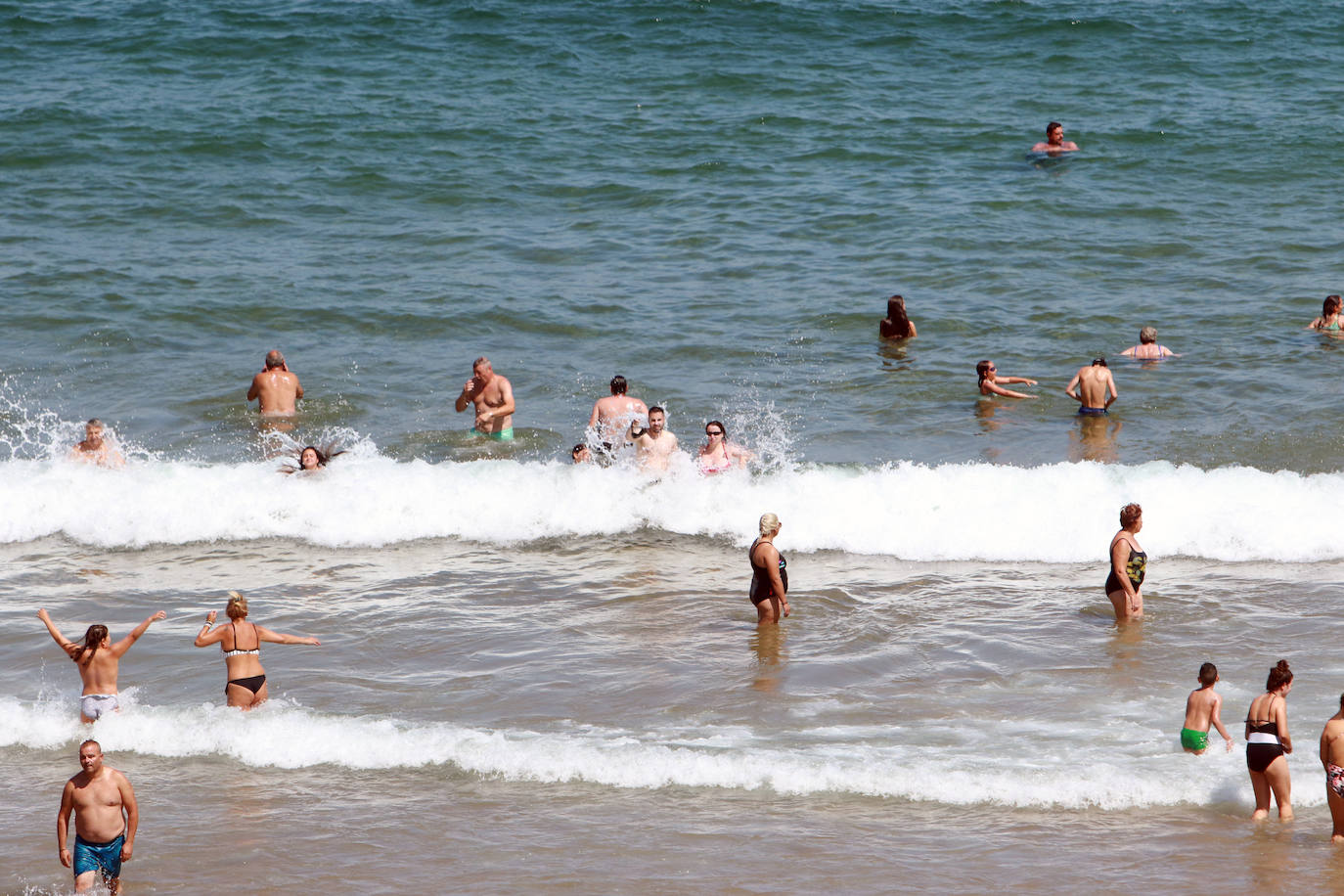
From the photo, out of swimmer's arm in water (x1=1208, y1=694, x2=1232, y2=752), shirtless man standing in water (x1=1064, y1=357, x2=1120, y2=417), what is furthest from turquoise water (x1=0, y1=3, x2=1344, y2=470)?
swimmer's arm in water (x1=1208, y1=694, x2=1232, y2=752)

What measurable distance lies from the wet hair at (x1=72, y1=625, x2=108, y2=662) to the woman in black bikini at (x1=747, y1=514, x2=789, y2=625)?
461cm

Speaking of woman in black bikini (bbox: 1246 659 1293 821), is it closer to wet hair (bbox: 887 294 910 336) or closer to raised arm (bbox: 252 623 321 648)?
raised arm (bbox: 252 623 321 648)

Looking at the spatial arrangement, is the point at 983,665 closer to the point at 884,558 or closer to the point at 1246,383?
the point at 884,558

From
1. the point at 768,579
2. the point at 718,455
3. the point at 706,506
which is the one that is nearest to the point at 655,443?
the point at 718,455

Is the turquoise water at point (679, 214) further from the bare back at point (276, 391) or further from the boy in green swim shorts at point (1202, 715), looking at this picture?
the boy in green swim shorts at point (1202, 715)

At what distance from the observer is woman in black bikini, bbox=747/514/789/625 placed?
Answer: 11.0m

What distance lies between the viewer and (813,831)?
8.25 metres

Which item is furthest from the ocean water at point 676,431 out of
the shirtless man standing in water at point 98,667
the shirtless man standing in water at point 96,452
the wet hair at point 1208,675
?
the wet hair at point 1208,675

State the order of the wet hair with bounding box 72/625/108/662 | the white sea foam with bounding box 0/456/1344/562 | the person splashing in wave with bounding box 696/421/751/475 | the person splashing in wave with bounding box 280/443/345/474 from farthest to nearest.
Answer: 1. the person splashing in wave with bounding box 280/443/345/474
2. the person splashing in wave with bounding box 696/421/751/475
3. the white sea foam with bounding box 0/456/1344/562
4. the wet hair with bounding box 72/625/108/662

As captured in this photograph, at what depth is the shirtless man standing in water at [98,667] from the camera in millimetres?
9656

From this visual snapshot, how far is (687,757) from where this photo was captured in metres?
9.04

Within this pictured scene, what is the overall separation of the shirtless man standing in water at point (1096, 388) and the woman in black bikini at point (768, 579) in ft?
19.6

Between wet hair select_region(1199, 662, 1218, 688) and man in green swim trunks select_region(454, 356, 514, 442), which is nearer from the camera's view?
wet hair select_region(1199, 662, 1218, 688)

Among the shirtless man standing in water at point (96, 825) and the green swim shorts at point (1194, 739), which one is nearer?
the shirtless man standing in water at point (96, 825)
